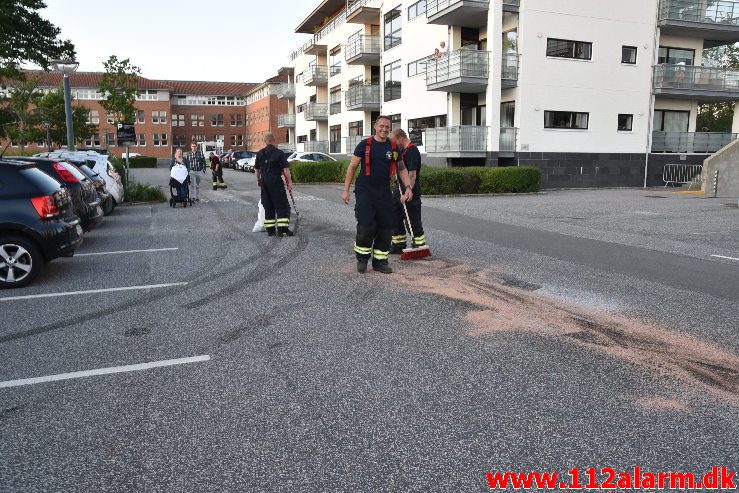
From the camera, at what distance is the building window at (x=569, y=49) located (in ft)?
85.5

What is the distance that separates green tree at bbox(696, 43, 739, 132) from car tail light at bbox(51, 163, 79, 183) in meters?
61.7

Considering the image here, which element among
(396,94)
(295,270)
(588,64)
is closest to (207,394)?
(295,270)

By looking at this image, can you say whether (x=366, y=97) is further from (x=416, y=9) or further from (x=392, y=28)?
(x=416, y=9)

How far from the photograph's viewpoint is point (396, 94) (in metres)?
34.7

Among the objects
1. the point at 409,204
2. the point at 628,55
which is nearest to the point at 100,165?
the point at 409,204

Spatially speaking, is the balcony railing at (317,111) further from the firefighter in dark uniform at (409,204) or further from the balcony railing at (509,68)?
the firefighter in dark uniform at (409,204)

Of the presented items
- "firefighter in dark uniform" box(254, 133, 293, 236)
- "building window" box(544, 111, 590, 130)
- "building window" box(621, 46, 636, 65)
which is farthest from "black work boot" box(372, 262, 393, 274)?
"building window" box(621, 46, 636, 65)

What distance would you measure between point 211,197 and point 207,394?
1745 cm

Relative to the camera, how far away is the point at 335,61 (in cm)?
4638

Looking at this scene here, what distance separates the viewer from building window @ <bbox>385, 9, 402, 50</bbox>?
3388 centimetres

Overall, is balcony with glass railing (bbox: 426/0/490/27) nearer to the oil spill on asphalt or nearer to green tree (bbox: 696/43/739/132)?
the oil spill on asphalt

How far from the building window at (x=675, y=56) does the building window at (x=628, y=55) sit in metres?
1.75

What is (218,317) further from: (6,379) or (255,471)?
(255,471)

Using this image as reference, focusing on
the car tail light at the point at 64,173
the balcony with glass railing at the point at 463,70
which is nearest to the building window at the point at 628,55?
the balcony with glass railing at the point at 463,70
